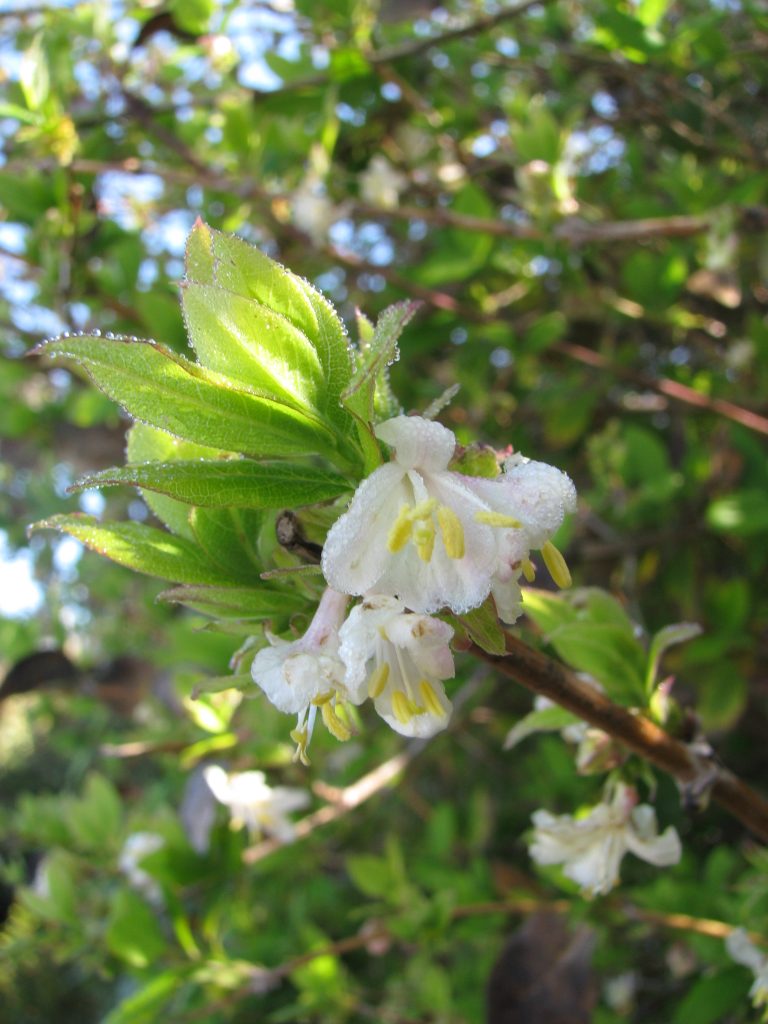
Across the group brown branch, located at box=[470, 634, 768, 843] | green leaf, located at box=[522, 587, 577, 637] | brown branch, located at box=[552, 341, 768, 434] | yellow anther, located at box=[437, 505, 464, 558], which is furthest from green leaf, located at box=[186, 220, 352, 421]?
brown branch, located at box=[552, 341, 768, 434]

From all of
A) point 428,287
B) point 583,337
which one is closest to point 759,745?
point 583,337

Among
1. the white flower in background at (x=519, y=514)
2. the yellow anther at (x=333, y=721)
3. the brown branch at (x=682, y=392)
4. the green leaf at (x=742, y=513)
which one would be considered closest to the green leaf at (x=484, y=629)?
the white flower in background at (x=519, y=514)

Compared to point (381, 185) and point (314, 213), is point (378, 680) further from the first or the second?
point (381, 185)

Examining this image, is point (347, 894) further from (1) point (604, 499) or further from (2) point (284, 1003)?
(1) point (604, 499)

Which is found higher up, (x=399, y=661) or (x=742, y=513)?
(x=399, y=661)

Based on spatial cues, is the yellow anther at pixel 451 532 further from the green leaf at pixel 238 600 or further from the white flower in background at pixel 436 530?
the green leaf at pixel 238 600

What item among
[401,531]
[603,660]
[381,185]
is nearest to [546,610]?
[603,660]
